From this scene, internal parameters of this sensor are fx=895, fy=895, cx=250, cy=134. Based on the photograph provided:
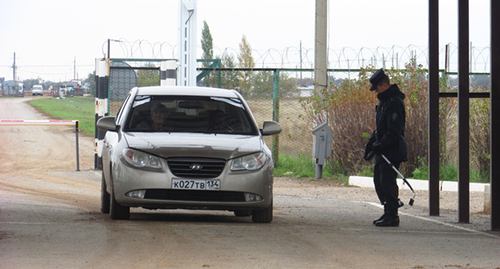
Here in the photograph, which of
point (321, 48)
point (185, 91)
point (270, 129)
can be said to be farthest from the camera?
point (321, 48)

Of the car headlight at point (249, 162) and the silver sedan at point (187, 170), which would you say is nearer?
the silver sedan at point (187, 170)

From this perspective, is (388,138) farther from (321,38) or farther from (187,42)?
(321,38)

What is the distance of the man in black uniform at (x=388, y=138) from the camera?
10461mm

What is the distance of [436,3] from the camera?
12008 millimetres

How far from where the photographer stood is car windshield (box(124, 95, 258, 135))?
10.6 m

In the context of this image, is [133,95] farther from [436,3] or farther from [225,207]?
[436,3]

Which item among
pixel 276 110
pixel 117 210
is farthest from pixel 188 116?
pixel 276 110

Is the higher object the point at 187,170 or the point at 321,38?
the point at 321,38

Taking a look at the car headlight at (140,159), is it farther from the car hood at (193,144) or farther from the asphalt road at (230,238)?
the asphalt road at (230,238)

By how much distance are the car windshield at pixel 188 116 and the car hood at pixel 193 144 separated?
29 cm

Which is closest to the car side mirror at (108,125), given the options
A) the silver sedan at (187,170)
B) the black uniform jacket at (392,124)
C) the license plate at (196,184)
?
the silver sedan at (187,170)

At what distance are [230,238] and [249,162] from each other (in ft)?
4.37

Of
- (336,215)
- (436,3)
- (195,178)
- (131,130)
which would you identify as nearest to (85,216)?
(131,130)

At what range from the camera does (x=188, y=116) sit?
10.7m
